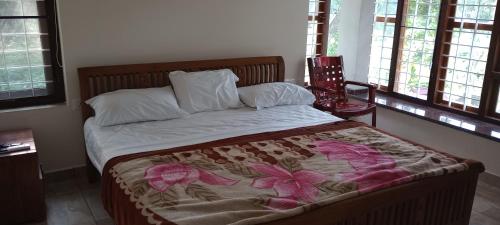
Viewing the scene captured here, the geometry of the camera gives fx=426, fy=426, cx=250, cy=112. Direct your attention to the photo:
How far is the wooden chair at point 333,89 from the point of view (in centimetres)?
416

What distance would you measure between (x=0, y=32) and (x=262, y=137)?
2.06 metres

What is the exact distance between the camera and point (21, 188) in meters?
2.73

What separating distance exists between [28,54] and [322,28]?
9.85ft

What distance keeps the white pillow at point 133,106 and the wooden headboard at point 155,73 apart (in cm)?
16

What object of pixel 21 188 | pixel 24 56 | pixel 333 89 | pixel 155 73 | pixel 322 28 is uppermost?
pixel 322 28

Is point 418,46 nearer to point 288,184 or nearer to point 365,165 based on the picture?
point 365,165

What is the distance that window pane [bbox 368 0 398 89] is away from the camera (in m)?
4.70

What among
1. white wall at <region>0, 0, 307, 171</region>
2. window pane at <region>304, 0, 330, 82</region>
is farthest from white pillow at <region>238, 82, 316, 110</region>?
window pane at <region>304, 0, 330, 82</region>

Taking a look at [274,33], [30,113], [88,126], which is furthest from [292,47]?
[30,113]

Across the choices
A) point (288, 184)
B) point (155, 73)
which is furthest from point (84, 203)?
point (288, 184)

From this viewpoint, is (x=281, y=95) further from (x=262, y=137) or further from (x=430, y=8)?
(x=430, y=8)

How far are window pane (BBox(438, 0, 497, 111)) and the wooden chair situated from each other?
74 cm

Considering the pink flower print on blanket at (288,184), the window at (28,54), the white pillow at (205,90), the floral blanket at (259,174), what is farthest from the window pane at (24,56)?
the pink flower print on blanket at (288,184)

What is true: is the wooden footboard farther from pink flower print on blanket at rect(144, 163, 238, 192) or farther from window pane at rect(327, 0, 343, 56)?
window pane at rect(327, 0, 343, 56)
